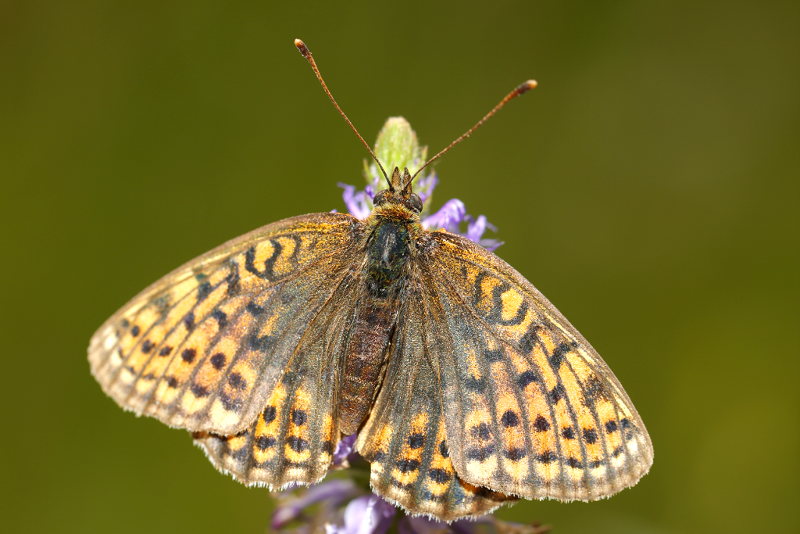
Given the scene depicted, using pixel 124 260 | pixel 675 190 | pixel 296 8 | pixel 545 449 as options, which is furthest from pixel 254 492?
pixel 675 190

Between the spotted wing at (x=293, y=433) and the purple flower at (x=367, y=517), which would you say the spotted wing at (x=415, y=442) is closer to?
the spotted wing at (x=293, y=433)

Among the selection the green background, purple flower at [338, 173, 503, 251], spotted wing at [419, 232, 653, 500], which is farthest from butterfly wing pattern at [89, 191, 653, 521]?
the green background

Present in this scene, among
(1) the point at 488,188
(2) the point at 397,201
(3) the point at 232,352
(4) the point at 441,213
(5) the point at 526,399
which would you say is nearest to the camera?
(5) the point at 526,399

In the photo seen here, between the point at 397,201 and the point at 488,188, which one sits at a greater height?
the point at 488,188

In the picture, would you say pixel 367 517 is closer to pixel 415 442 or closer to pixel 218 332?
pixel 415 442

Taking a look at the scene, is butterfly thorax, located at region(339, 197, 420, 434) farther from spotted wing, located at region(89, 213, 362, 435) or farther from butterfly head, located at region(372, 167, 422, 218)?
spotted wing, located at region(89, 213, 362, 435)

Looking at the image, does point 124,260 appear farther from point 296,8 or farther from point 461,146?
point 461,146

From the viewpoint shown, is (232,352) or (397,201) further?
(397,201)

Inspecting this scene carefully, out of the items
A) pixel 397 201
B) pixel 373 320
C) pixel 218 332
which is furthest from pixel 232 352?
pixel 397 201
